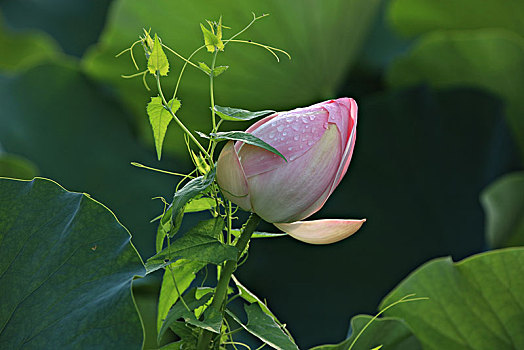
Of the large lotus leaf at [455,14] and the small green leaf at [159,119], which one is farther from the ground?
the small green leaf at [159,119]

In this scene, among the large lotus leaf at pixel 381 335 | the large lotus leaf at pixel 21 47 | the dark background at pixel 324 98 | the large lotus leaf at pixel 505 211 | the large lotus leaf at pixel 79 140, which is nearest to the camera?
the large lotus leaf at pixel 381 335

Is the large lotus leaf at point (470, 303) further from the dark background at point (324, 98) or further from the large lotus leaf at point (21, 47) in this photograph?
the large lotus leaf at point (21, 47)

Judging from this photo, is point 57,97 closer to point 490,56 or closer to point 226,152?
point 490,56

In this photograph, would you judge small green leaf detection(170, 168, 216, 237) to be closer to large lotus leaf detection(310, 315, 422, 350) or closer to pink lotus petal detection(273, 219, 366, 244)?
pink lotus petal detection(273, 219, 366, 244)


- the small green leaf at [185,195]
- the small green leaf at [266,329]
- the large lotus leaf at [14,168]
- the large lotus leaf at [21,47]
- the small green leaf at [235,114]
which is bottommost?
the large lotus leaf at [21,47]

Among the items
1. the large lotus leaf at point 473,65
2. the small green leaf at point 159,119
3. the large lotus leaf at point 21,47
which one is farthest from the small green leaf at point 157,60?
the large lotus leaf at point 21,47

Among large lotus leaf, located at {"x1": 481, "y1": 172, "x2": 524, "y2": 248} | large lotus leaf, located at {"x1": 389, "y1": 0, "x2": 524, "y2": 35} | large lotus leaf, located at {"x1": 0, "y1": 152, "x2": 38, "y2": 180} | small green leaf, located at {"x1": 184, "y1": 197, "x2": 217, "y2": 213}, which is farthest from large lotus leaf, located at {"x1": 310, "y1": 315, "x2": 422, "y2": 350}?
large lotus leaf, located at {"x1": 389, "y1": 0, "x2": 524, "y2": 35}
